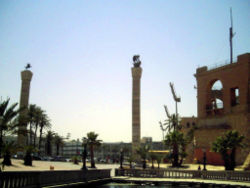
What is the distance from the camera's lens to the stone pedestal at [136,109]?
238 feet

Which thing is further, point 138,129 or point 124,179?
point 138,129

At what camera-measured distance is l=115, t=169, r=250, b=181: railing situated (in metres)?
28.2

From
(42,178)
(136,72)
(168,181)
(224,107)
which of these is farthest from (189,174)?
(136,72)

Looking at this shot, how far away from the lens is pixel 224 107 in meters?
53.4

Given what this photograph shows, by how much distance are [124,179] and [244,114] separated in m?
25.4

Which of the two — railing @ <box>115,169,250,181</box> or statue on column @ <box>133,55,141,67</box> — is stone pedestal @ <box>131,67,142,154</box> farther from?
railing @ <box>115,169,250,181</box>

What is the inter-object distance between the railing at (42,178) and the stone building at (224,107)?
2715cm

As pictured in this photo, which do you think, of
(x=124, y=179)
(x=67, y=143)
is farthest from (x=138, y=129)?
(x=67, y=143)

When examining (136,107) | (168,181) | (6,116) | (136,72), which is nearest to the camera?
(6,116)

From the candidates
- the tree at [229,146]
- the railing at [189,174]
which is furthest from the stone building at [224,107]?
the railing at [189,174]

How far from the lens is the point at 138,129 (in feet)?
239

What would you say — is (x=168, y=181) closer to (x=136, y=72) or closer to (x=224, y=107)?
(x=224, y=107)

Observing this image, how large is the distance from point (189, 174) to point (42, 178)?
16609 millimetres

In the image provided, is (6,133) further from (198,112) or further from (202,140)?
(198,112)
